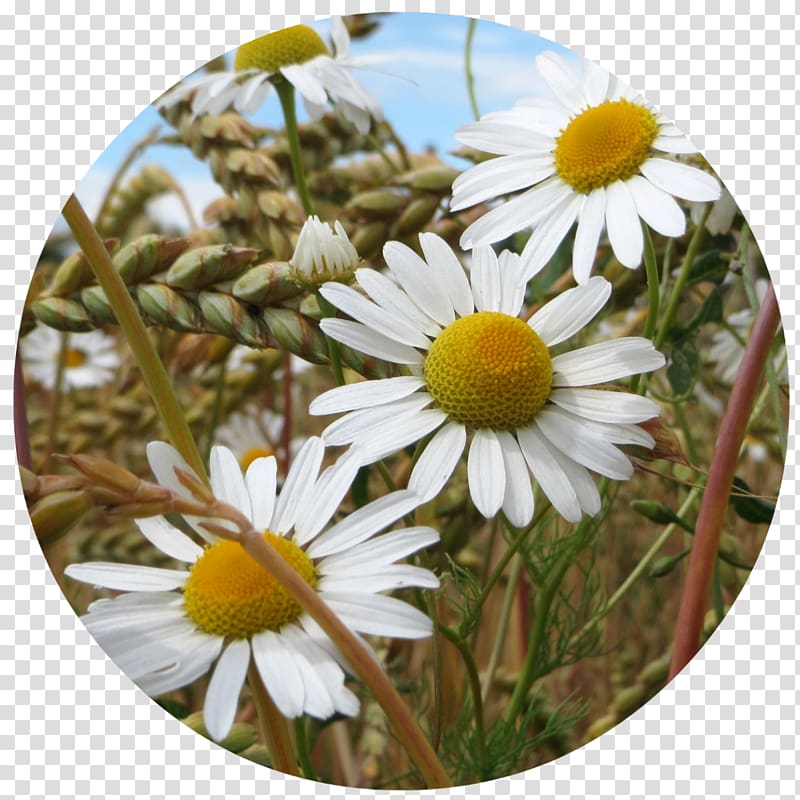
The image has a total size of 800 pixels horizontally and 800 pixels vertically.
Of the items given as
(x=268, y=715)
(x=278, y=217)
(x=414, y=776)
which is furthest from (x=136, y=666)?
(x=278, y=217)

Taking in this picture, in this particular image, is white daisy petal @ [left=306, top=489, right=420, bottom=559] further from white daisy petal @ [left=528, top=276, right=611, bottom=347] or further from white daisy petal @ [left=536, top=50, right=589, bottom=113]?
white daisy petal @ [left=536, top=50, right=589, bottom=113]

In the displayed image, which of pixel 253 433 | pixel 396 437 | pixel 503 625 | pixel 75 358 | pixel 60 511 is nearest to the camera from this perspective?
pixel 60 511

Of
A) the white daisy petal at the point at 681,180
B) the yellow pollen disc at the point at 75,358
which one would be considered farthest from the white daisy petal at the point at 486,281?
the yellow pollen disc at the point at 75,358

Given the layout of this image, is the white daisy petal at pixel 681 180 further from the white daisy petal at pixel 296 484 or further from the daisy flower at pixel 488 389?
the white daisy petal at pixel 296 484

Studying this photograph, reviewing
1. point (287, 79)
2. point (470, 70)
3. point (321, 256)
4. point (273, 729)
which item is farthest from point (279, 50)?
point (273, 729)

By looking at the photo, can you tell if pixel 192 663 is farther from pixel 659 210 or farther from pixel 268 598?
pixel 659 210

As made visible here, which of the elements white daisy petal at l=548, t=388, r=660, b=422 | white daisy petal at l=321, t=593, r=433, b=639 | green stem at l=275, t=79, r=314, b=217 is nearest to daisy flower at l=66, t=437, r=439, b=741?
white daisy petal at l=321, t=593, r=433, b=639
